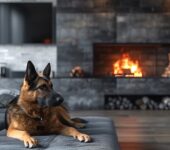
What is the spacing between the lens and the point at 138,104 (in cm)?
746

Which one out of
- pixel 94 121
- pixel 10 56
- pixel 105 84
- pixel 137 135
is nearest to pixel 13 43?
pixel 10 56

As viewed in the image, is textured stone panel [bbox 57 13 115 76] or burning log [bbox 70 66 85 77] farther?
textured stone panel [bbox 57 13 115 76]

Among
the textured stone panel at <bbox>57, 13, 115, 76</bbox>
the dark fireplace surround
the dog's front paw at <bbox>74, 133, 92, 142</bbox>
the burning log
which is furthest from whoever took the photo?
the textured stone panel at <bbox>57, 13, 115, 76</bbox>

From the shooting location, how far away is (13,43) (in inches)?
305

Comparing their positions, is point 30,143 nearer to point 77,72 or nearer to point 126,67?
point 77,72

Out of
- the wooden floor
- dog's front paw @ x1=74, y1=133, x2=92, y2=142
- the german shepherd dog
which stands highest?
the german shepherd dog

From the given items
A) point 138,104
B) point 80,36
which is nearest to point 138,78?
point 138,104

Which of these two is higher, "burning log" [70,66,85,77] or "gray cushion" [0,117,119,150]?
"burning log" [70,66,85,77]

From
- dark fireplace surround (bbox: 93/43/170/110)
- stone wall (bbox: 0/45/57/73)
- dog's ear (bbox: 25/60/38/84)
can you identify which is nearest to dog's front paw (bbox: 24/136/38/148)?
dog's ear (bbox: 25/60/38/84)

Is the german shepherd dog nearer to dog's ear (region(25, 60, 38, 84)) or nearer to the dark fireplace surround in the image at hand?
dog's ear (region(25, 60, 38, 84))

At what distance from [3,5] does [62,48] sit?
116 centimetres

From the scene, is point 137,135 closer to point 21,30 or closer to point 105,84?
point 105,84

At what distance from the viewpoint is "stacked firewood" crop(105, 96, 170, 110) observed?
7395mm

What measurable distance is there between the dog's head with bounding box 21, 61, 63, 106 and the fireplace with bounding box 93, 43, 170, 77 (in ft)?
16.6
